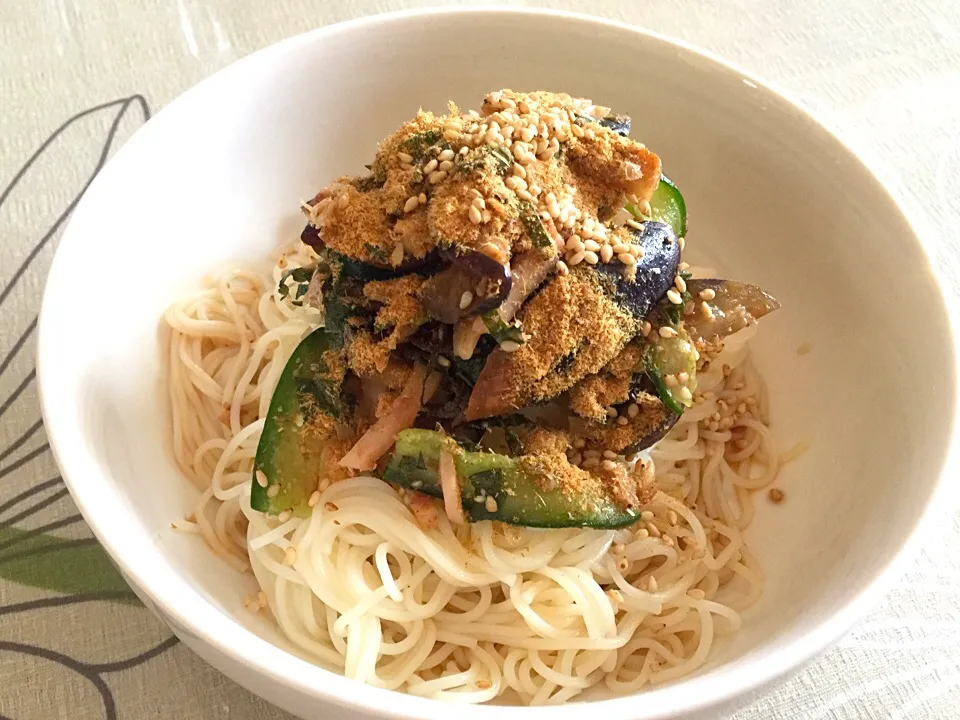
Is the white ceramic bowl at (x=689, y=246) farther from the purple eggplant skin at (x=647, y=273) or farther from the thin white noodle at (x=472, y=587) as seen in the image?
the purple eggplant skin at (x=647, y=273)

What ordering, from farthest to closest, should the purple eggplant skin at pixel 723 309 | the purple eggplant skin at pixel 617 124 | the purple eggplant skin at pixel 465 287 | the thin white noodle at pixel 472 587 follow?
1. the purple eggplant skin at pixel 617 124
2. the purple eggplant skin at pixel 723 309
3. the thin white noodle at pixel 472 587
4. the purple eggplant skin at pixel 465 287

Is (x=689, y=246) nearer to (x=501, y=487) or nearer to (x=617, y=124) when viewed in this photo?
(x=617, y=124)

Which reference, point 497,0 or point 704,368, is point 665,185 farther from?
point 497,0

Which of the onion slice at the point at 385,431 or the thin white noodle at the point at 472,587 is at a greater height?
the onion slice at the point at 385,431

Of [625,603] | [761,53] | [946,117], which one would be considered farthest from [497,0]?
[625,603]

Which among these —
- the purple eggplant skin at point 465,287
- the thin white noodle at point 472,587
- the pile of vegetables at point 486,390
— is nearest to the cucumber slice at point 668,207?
the pile of vegetables at point 486,390

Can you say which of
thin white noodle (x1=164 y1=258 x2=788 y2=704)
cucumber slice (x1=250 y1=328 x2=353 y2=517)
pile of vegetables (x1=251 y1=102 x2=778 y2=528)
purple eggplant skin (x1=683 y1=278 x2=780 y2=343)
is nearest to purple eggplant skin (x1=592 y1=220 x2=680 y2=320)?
pile of vegetables (x1=251 y1=102 x2=778 y2=528)

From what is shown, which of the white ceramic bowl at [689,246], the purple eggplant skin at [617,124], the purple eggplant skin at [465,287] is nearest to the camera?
the white ceramic bowl at [689,246]

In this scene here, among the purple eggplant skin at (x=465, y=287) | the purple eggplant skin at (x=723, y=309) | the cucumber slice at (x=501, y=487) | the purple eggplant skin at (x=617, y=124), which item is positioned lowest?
the cucumber slice at (x=501, y=487)
